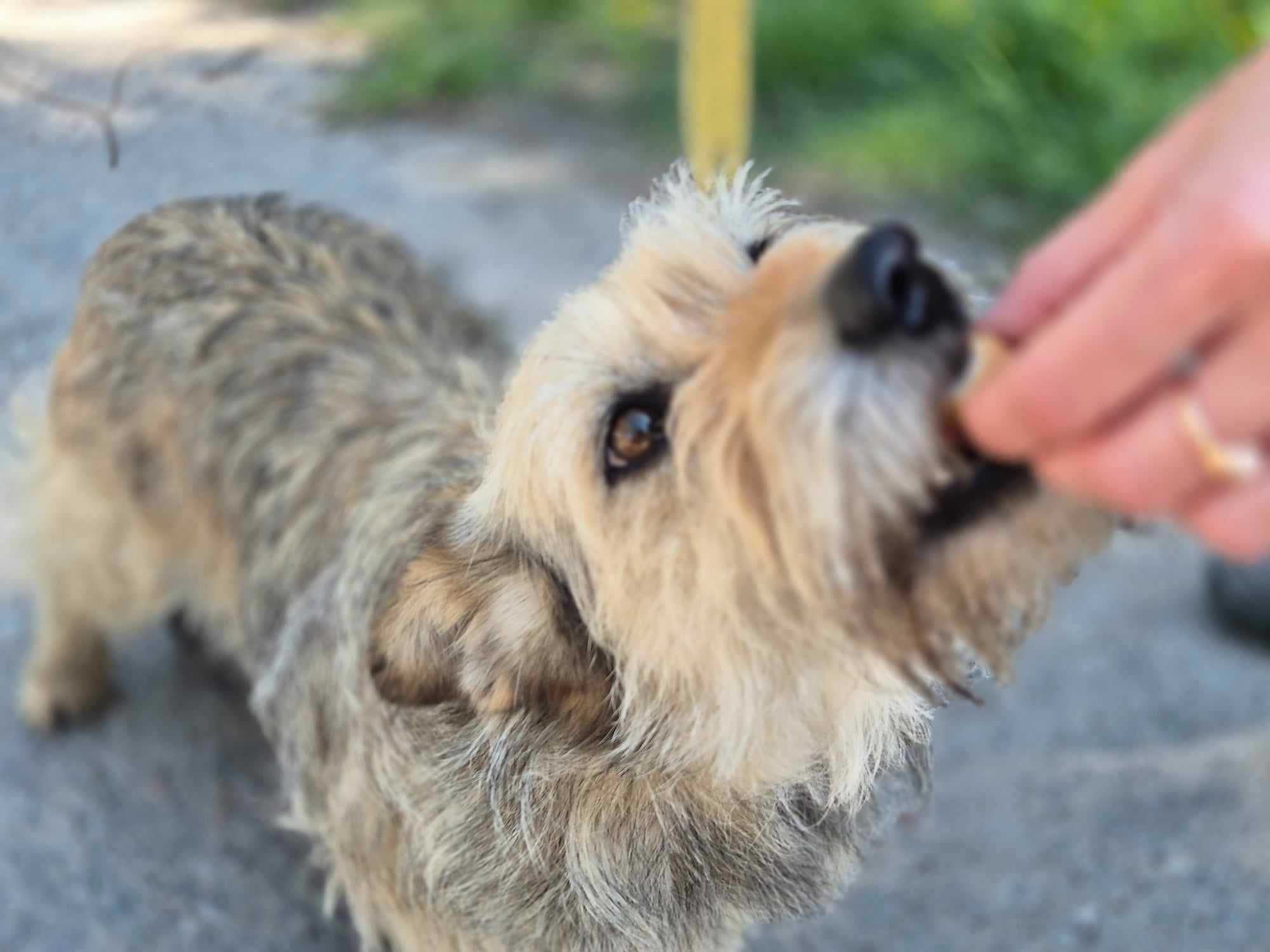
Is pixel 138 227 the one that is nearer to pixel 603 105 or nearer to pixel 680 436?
pixel 680 436

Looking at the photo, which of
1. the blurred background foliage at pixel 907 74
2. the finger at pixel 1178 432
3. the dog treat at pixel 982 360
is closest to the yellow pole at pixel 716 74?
the blurred background foliage at pixel 907 74

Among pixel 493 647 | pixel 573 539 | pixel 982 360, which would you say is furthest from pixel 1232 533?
pixel 493 647

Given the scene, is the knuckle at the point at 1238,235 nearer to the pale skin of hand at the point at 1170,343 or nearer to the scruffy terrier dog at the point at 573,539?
the pale skin of hand at the point at 1170,343

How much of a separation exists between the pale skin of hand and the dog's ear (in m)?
1.15

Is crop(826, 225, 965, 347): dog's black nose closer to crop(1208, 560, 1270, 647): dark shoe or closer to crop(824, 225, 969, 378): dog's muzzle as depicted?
crop(824, 225, 969, 378): dog's muzzle

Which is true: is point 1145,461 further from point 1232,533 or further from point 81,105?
point 81,105

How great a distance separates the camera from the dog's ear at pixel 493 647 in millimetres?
2004

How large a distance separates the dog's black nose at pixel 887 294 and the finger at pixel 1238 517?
0.46m

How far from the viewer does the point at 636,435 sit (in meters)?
1.79

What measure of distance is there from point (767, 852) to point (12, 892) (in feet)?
7.63

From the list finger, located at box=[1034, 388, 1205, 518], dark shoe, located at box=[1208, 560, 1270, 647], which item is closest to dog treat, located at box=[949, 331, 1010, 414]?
finger, located at box=[1034, 388, 1205, 518]

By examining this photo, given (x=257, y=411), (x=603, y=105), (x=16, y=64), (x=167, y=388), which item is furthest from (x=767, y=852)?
(x=603, y=105)

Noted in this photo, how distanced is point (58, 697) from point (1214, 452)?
3.75 meters

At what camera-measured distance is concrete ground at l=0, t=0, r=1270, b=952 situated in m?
2.64
